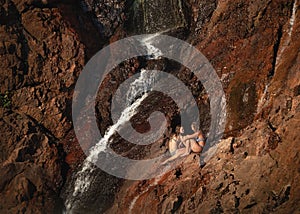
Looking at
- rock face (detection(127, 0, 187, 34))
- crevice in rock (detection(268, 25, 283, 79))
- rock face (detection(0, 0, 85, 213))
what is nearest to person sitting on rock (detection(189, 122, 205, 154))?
crevice in rock (detection(268, 25, 283, 79))

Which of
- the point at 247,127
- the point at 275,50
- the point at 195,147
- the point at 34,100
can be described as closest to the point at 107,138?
the point at 34,100

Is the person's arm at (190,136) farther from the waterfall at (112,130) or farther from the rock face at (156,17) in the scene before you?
the rock face at (156,17)

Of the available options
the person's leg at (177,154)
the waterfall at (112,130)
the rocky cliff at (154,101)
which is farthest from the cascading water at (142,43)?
the person's leg at (177,154)

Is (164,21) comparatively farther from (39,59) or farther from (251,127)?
(251,127)

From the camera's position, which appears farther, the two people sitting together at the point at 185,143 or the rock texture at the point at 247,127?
the two people sitting together at the point at 185,143

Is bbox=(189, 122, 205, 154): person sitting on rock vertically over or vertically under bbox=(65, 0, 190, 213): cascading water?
under

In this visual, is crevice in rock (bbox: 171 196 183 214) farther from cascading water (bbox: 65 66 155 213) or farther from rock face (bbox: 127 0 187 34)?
rock face (bbox: 127 0 187 34)

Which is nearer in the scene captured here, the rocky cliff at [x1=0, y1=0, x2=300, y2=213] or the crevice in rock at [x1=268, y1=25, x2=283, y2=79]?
the rocky cliff at [x1=0, y1=0, x2=300, y2=213]
